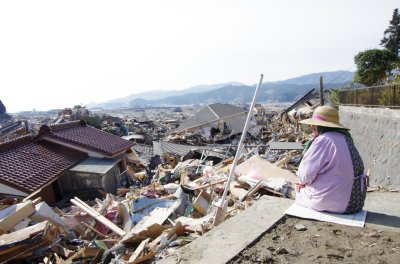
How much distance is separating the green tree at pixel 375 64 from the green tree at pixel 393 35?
7166mm

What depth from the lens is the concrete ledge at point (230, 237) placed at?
122 inches

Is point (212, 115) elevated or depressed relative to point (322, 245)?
depressed

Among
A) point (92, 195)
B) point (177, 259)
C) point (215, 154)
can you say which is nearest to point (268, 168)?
point (177, 259)

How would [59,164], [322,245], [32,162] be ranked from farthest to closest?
1. [59,164]
2. [32,162]
3. [322,245]

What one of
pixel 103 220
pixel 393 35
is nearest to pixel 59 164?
pixel 103 220

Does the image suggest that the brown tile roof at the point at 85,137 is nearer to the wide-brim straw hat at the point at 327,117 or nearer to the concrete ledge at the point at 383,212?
the concrete ledge at the point at 383,212

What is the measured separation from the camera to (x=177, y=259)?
10.3 ft

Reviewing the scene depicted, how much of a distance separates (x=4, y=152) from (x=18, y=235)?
9.55 m

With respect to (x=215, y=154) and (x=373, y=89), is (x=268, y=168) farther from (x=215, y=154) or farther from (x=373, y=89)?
(x=215, y=154)

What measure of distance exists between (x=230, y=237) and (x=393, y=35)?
35.7m

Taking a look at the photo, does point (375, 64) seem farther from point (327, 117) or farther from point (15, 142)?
point (15, 142)

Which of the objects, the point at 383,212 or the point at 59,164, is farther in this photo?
the point at 59,164

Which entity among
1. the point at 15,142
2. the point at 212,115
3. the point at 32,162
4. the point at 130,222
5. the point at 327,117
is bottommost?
the point at 212,115

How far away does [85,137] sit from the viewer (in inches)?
685
